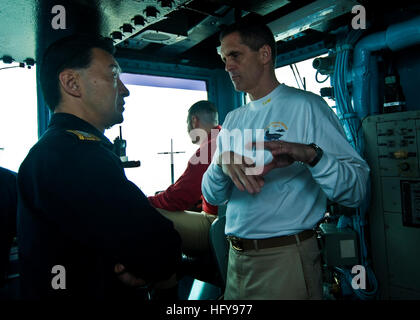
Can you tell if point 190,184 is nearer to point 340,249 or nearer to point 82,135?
point 340,249

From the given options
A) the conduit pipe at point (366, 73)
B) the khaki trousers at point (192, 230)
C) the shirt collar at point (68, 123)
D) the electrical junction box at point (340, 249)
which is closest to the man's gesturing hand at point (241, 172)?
the shirt collar at point (68, 123)

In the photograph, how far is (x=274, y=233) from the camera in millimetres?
1277

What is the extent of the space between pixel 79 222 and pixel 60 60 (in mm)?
630

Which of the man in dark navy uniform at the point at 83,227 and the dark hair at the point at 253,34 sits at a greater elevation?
the dark hair at the point at 253,34

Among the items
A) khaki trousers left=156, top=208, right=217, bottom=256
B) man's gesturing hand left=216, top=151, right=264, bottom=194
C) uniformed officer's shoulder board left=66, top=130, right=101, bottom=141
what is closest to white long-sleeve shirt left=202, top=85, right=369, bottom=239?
man's gesturing hand left=216, top=151, right=264, bottom=194

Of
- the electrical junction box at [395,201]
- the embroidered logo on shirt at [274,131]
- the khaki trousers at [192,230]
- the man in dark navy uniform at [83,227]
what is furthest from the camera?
the khaki trousers at [192,230]

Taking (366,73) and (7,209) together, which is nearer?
(7,209)

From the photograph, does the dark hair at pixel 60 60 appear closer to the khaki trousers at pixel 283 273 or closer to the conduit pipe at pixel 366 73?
the khaki trousers at pixel 283 273

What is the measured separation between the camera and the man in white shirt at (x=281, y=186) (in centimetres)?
112

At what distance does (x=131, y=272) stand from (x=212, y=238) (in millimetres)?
1187

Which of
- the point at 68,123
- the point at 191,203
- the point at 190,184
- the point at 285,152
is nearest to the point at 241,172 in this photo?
the point at 285,152

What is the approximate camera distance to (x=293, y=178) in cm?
132

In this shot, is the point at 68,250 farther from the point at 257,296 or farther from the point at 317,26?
the point at 317,26

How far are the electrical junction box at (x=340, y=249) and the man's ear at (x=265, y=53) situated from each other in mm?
1544
